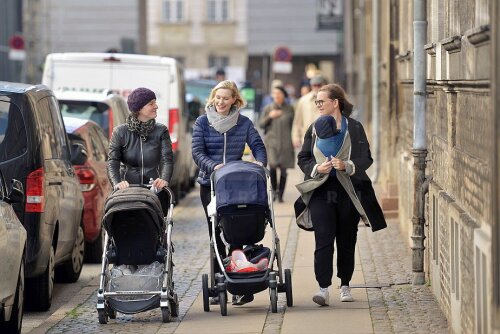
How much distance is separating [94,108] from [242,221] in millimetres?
8473

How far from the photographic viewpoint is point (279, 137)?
23.0 meters

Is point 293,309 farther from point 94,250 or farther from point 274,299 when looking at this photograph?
point 94,250

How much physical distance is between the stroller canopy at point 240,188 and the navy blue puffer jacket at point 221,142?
0.60m

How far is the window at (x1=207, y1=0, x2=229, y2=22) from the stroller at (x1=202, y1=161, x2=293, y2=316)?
2734 inches

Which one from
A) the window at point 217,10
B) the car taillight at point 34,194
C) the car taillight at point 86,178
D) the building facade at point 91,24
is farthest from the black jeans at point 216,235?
the window at point 217,10

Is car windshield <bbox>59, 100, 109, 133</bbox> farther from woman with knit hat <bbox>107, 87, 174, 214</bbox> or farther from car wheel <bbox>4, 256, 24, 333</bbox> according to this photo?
car wheel <bbox>4, 256, 24, 333</bbox>

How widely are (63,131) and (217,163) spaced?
103 inches

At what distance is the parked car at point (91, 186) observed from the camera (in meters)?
15.2

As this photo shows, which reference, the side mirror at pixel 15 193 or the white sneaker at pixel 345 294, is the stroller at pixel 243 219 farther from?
the side mirror at pixel 15 193

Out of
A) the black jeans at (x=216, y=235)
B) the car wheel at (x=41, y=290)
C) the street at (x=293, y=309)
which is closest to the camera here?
the street at (x=293, y=309)

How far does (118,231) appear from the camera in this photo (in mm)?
10836

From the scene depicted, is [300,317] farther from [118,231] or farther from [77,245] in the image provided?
[77,245]

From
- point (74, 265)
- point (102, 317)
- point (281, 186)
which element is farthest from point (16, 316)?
point (281, 186)

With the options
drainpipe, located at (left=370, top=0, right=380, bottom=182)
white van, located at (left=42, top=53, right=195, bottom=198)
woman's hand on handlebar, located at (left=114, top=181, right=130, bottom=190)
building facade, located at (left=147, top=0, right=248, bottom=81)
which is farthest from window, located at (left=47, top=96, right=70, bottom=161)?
building facade, located at (left=147, top=0, right=248, bottom=81)
